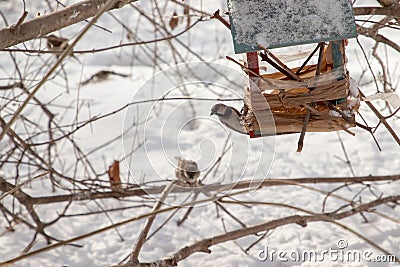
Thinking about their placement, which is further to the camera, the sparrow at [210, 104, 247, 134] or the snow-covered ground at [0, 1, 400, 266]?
the snow-covered ground at [0, 1, 400, 266]

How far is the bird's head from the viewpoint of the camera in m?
1.06

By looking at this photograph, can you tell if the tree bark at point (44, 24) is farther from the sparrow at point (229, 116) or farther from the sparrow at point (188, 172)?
the sparrow at point (188, 172)

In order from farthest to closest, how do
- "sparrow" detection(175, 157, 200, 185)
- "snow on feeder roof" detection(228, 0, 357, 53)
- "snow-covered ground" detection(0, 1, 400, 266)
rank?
1. "snow-covered ground" detection(0, 1, 400, 266)
2. "sparrow" detection(175, 157, 200, 185)
3. "snow on feeder roof" detection(228, 0, 357, 53)

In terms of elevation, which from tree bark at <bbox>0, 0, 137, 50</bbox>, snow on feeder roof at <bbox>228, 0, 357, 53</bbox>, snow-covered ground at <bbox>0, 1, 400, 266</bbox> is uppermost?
tree bark at <bbox>0, 0, 137, 50</bbox>

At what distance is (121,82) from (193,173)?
225cm

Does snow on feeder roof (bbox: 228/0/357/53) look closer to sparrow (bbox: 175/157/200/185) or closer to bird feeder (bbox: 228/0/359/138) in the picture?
bird feeder (bbox: 228/0/359/138)

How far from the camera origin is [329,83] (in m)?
1.04

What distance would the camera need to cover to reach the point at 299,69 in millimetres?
1126

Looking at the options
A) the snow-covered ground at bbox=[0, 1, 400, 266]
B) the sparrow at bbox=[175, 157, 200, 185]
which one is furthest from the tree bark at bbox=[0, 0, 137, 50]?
the sparrow at bbox=[175, 157, 200, 185]

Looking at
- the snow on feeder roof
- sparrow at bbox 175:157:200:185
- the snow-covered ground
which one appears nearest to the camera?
the snow on feeder roof

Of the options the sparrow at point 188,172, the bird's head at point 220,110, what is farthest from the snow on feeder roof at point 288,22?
the sparrow at point 188,172

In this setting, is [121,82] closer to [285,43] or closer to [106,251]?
[106,251]

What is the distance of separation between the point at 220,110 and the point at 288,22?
21 centimetres

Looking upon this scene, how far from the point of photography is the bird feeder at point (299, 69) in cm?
97
